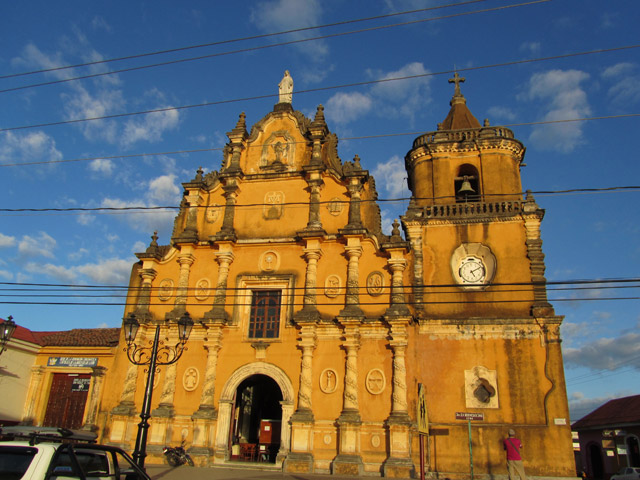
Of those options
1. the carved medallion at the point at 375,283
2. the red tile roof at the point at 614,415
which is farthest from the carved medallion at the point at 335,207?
the red tile roof at the point at 614,415

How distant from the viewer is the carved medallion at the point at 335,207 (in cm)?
2156

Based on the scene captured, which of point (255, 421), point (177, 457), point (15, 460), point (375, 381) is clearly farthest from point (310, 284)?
point (15, 460)

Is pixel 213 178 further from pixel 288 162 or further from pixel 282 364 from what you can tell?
pixel 282 364

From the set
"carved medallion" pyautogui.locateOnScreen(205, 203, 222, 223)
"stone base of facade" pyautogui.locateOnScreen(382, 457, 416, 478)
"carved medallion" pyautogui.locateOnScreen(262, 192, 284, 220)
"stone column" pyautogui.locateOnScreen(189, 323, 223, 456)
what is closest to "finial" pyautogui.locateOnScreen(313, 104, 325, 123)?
"carved medallion" pyautogui.locateOnScreen(262, 192, 284, 220)

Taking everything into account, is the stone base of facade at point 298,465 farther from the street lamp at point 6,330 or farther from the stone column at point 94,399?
the street lamp at point 6,330

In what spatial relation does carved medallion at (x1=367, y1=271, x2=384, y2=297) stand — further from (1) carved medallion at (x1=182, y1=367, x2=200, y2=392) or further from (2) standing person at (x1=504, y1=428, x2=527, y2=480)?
(2) standing person at (x1=504, y1=428, x2=527, y2=480)

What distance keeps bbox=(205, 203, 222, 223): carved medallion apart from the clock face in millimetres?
10429

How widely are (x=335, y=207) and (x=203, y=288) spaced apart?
637 centimetres

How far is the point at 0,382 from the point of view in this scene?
68.6 ft

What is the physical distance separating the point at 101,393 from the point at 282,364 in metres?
7.44

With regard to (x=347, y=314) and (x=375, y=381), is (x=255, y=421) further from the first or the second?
(x=347, y=314)

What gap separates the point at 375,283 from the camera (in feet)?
65.6

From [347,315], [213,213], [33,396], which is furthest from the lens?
[213,213]

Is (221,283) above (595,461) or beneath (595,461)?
above
